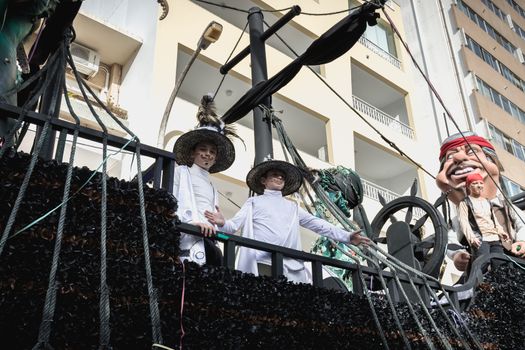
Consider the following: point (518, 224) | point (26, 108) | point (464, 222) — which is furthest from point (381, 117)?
point (26, 108)

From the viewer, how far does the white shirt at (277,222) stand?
165 inches

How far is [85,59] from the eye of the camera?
1130cm

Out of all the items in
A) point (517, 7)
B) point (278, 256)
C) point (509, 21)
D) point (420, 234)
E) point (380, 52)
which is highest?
point (517, 7)

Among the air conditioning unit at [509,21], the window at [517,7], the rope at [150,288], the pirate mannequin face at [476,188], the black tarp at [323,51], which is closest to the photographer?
the rope at [150,288]

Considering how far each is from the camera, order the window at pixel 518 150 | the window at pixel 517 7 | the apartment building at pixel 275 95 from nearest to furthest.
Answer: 1. the apartment building at pixel 275 95
2. the window at pixel 518 150
3. the window at pixel 517 7

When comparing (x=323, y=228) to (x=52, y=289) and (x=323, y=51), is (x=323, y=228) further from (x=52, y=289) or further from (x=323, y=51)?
(x=323, y=51)

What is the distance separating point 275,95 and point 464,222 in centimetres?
838

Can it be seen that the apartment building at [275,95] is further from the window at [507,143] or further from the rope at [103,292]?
the rope at [103,292]

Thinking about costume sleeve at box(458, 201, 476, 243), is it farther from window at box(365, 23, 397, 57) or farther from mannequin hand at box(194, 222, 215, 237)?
window at box(365, 23, 397, 57)

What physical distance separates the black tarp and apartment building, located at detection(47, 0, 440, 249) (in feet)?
4.67

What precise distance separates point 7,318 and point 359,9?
458 centimetres

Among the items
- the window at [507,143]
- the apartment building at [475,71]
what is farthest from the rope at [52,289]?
the window at [507,143]

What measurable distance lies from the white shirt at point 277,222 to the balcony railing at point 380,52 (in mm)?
14455

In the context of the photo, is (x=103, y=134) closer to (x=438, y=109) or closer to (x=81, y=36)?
(x=81, y=36)
